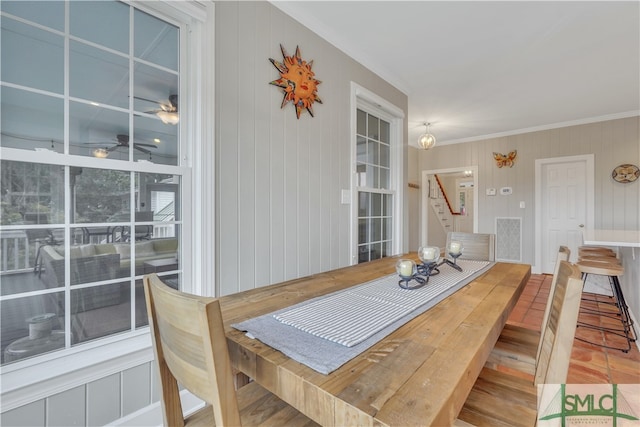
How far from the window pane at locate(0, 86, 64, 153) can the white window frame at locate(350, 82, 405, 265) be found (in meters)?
1.99

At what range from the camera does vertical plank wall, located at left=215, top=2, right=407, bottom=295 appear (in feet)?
5.39

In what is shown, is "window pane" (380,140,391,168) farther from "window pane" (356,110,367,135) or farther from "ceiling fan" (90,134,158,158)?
"ceiling fan" (90,134,158,158)

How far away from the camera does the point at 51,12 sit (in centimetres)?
117

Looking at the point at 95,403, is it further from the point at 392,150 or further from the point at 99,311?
the point at 392,150

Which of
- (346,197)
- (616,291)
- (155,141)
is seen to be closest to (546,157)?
(616,291)

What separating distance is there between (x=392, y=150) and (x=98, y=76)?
107 inches

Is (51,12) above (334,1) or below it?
below

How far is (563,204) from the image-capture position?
4.58 m

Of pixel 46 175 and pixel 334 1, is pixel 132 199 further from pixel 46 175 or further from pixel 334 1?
pixel 334 1

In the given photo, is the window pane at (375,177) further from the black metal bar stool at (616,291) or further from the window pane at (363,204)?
the black metal bar stool at (616,291)

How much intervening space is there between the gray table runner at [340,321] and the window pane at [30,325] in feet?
2.98

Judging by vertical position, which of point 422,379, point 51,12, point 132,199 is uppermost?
point 51,12

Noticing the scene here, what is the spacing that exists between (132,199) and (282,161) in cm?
94

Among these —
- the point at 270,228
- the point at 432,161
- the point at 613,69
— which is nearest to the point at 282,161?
the point at 270,228
